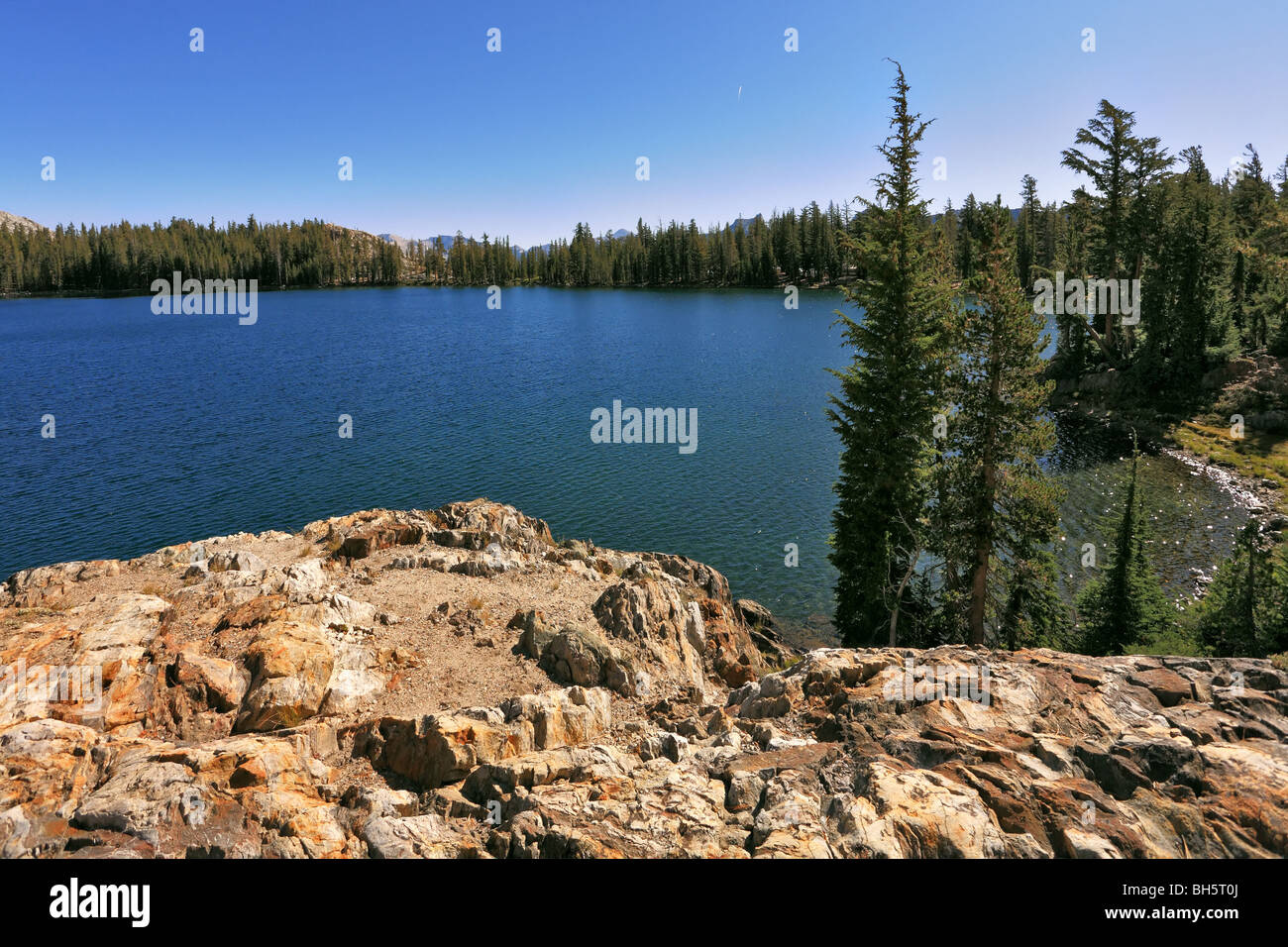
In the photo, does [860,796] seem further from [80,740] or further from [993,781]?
[80,740]

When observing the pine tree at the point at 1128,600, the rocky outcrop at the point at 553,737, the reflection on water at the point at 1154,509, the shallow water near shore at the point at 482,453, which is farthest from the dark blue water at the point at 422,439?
the rocky outcrop at the point at 553,737

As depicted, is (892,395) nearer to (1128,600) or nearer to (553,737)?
(1128,600)

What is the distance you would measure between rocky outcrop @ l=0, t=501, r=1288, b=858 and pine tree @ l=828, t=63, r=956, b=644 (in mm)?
6664

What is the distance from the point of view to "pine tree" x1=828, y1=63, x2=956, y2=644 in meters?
23.0

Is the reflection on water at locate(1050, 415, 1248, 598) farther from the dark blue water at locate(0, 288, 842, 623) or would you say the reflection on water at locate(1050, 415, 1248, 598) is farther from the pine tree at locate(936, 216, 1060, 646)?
the dark blue water at locate(0, 288, 842, 623)

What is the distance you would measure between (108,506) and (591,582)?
30.6m

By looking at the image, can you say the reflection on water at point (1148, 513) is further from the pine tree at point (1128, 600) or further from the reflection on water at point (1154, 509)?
the pine tree at point (1128, 600)

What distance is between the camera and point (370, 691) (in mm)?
15242

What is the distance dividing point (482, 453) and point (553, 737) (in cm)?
3484

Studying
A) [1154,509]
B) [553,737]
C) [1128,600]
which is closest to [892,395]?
[1128,600]

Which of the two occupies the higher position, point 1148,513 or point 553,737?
point 1148,513

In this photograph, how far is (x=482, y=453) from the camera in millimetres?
46625

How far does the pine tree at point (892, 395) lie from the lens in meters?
23.0

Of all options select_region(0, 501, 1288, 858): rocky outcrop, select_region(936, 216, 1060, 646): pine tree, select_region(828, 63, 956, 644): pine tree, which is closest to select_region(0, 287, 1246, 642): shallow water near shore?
select_region(828, 63, 956, 644): pine tree
